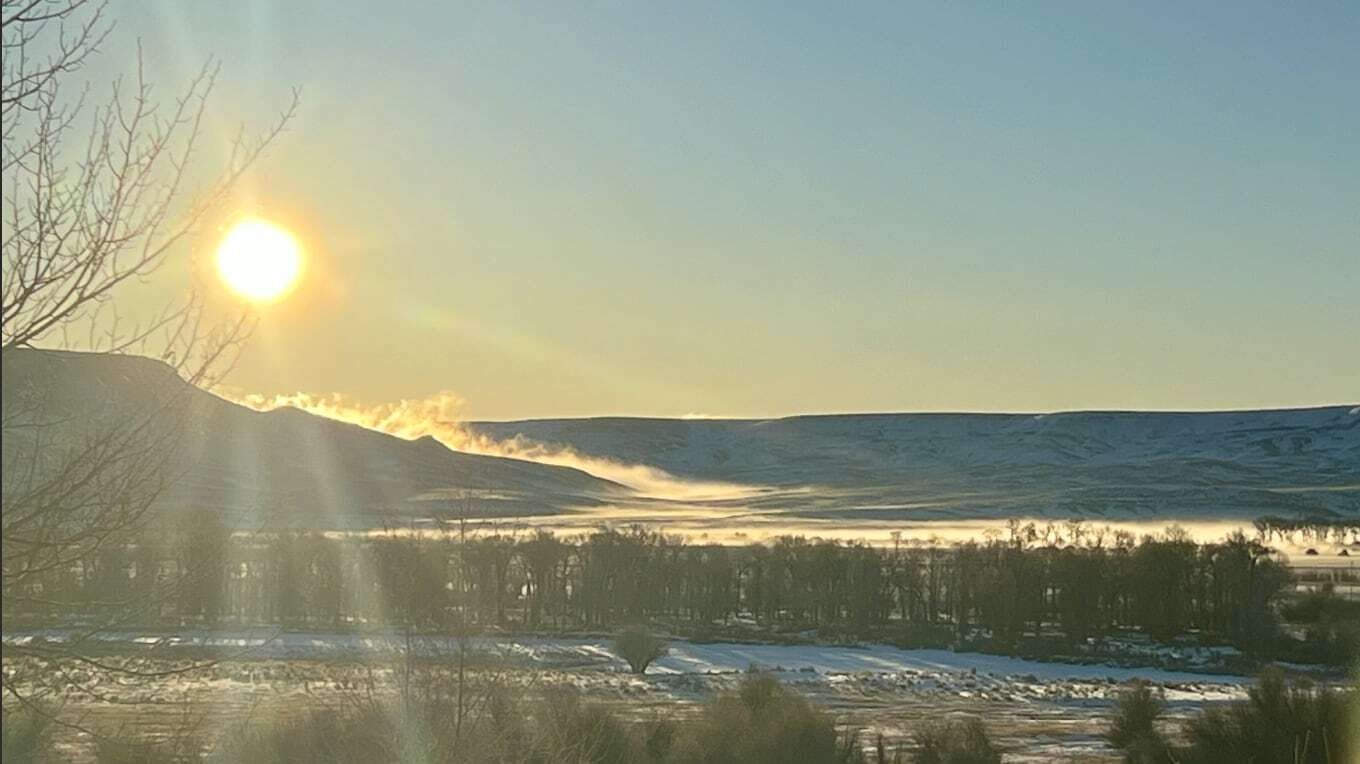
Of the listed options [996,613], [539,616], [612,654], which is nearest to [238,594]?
[539,616]

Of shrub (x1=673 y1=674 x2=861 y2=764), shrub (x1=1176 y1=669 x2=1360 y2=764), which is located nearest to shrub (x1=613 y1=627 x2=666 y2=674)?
shrub (x1=673 y1=674 x2=861 y2=764)

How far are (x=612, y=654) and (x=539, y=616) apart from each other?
21.1m

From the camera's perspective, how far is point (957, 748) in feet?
103

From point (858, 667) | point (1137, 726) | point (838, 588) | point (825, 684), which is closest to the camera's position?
point (1137, 726)

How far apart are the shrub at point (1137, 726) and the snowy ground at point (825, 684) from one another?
2.45 feet

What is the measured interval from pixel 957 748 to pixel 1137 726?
7.53 m

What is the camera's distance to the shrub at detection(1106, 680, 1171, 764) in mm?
32938

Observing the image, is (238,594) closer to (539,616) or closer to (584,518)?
(539,616)

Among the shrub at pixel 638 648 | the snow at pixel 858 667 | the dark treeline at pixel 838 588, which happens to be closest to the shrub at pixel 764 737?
the snow at pixel 858 667

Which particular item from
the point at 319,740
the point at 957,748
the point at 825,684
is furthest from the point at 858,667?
the point at 319,740

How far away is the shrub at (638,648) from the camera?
6000cm

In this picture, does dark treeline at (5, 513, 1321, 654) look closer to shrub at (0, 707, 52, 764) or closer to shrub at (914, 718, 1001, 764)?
shrub at (914, 718, 1001, 764)

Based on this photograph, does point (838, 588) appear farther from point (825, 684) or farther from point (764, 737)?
point (764, 737)

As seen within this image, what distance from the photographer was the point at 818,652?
2837 inches
